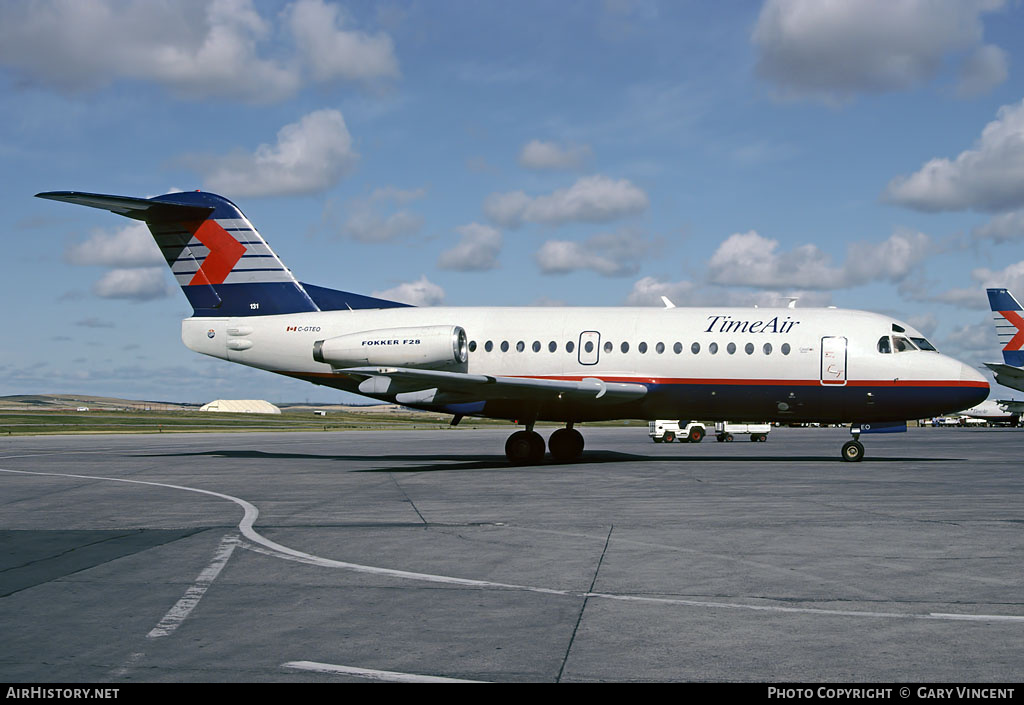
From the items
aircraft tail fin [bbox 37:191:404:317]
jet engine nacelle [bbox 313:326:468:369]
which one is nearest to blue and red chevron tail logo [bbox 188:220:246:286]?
aircraft tail fin [bbox 37:191:404:317]

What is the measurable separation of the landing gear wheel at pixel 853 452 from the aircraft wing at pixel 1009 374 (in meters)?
38.5

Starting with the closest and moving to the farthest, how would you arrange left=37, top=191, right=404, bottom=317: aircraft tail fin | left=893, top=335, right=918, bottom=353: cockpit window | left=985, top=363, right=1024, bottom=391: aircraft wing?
left=893, top=335, right=918, bottom=353: cockpit window < left=37, top=191, right=404, bottom=317: aircraft tail fin < left=985, top=363, right=1024, bottom=391: aircraft wing

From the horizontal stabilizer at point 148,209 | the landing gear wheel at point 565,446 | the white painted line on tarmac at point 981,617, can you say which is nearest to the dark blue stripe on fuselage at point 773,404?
the landing gear wheel at point 565,446

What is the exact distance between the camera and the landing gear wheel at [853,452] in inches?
1021

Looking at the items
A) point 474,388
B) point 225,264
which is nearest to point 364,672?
point 474,388

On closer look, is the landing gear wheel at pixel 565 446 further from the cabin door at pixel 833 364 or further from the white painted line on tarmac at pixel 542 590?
the white painted line on tarmac at pixel 542 590

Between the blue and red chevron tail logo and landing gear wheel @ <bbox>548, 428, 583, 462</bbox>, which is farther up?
the blue and red chevron tail logo

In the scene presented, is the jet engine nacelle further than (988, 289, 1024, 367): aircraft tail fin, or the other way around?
(988, 289, 1024, 367): aircraft tail fin

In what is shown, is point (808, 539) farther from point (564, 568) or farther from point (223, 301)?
point (223, 301)

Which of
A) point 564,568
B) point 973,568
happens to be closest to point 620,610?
point 564,568

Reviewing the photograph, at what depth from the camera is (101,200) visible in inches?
1043

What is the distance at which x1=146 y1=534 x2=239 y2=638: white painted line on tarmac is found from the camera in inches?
274

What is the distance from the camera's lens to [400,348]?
26391mm

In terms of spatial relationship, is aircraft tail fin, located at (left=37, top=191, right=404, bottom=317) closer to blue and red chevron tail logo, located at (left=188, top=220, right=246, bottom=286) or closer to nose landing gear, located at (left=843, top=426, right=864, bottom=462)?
blue and red chevron tail logo, located at (left=188, top=220, right=246, bottom=286)
